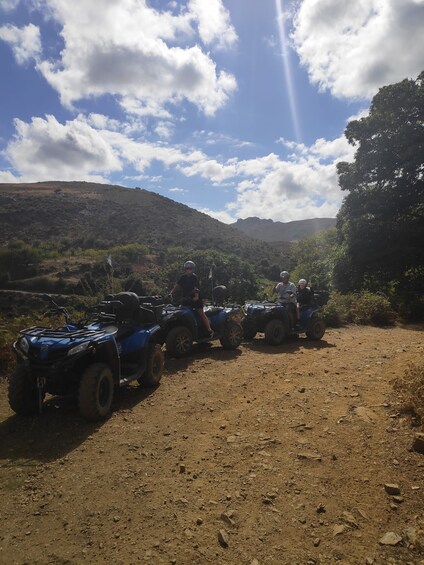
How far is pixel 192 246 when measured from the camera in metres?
53.6

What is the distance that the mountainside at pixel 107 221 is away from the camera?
54531 millimetres

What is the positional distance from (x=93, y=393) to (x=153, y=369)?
170 centimetres

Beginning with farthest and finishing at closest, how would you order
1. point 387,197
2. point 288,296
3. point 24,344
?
point 387,197 → point 288,296 → point 24,344

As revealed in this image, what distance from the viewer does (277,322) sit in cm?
1005

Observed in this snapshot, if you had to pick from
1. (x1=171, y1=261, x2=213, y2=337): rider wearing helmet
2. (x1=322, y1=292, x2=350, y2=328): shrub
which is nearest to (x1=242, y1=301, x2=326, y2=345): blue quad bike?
(x1=171, y1=261, x2=213, y2=337): rider wearing helmet

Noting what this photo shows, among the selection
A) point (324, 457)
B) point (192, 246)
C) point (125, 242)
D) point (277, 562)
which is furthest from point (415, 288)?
point (125, 242)

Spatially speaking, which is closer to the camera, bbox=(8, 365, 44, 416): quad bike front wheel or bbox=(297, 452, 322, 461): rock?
bbox=(297, 452, 322, 461): rock

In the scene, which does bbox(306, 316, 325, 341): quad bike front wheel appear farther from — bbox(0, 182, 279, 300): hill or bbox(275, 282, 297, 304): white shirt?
bbox(0, 182, 279, 300): hill

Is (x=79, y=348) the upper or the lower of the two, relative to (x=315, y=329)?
upper

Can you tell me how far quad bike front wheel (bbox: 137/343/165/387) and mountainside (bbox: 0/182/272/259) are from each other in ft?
138

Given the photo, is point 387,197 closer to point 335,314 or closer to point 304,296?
point 335,314

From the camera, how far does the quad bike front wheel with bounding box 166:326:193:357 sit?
8047 millimetres

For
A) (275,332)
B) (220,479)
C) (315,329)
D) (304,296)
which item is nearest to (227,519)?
(220,479)

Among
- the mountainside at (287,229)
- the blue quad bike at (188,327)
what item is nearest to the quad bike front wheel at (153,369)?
the blue quad bike at (188,327)
